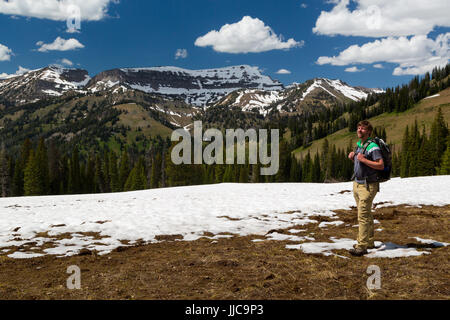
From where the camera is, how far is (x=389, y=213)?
555 inches

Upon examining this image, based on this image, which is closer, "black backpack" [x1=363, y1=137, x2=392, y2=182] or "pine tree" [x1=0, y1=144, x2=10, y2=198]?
A: "black backpack" [x1=363, y1=137, x2=392, y2=182]

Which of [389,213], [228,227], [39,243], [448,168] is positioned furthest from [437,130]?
[39,243]

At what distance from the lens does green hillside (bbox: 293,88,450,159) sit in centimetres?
15857

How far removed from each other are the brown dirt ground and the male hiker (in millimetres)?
694

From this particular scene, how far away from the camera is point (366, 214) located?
8.08 meters

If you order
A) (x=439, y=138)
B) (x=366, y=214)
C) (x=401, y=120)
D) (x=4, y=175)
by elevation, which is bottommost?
(x=4, y=175)

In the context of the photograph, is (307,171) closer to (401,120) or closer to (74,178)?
(401,120)

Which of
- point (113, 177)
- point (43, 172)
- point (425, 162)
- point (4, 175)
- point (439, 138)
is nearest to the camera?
point (4, 175)

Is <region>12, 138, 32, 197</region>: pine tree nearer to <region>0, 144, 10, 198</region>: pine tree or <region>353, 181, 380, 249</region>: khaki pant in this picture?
<region>0, 144, 10, 198</region>: pine tree

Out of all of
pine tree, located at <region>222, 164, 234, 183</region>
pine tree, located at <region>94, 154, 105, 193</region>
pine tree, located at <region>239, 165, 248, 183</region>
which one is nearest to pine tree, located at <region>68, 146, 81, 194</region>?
pine tree, located at <region>94, 154, 105, 193</region>

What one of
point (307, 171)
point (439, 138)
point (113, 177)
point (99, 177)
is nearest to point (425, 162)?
point (439, 138)

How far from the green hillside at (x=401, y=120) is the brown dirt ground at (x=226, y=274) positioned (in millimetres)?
163462

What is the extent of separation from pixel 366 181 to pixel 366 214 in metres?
0.96
